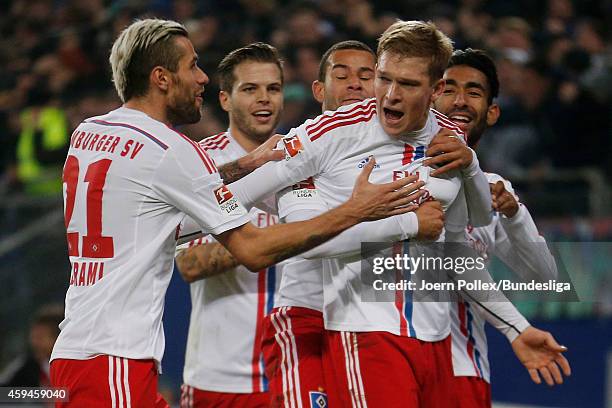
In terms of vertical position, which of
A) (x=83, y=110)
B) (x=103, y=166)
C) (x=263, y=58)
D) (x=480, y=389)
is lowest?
(x=480, y=389)

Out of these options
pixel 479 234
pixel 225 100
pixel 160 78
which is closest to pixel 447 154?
pixel 479 234

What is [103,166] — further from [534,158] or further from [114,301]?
[534,158]

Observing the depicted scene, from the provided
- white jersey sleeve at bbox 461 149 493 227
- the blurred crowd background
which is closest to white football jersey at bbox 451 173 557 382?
white jersey sleeve at bbox 461 149 493 227

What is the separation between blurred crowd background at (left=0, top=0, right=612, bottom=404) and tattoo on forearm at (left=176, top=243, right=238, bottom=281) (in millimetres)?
3360

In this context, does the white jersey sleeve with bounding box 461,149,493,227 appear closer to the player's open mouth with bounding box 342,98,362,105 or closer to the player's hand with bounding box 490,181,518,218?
the player's hand with bounding box 490,181,518,218

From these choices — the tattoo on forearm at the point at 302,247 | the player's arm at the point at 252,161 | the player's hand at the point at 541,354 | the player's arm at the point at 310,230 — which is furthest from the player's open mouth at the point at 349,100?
the player's hand at the point at 541,354

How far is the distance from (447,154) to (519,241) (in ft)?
3.81

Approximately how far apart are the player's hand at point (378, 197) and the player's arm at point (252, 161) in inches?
20.0

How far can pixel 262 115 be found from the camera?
5707mm

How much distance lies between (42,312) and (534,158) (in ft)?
14.7

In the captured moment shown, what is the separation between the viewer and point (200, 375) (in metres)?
5.59

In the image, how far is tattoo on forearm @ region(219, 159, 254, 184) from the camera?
496 centimetres

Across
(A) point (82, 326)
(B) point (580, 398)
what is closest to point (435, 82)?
(A) point (82, 326)

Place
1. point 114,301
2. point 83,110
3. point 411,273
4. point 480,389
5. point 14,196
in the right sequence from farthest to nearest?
point 83,110 → point 14,196 → point 480,389 → point 411,273 → point 114,301
